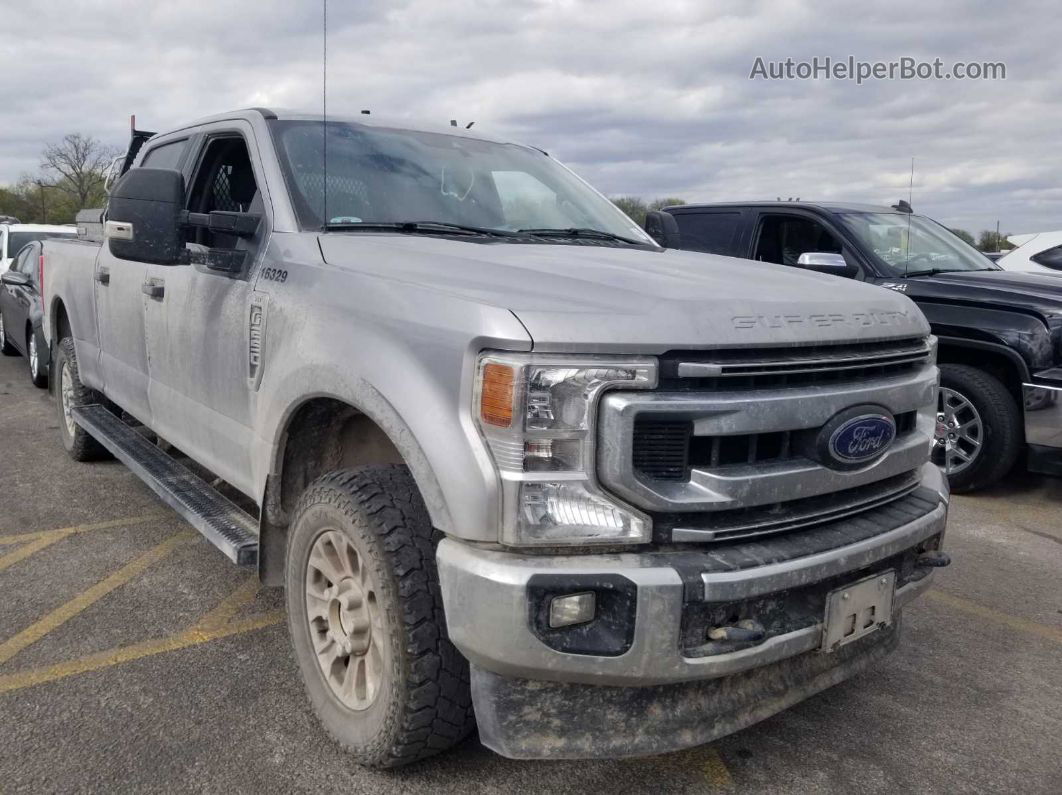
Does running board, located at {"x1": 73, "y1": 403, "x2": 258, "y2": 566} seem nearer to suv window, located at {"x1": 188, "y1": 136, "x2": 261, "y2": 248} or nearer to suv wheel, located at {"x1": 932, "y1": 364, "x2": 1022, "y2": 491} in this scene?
→ suv window, located at {"x1": 188, "y1": 136, "x2": 261, "y2": 248}

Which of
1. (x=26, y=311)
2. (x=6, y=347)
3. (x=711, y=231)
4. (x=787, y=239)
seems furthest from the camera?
(x=6, y=347)

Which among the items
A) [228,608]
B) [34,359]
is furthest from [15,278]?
[228,608]

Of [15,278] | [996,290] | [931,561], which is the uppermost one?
[996,290]

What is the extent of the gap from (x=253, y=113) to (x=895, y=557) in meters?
2.86

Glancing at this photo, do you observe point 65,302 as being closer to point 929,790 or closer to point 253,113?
point 253,113

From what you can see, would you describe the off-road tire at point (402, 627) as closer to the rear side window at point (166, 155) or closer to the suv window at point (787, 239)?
the rear side window at point (166, 155)

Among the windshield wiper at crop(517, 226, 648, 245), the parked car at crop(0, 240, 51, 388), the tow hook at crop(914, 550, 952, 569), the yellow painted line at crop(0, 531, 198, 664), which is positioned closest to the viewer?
the tow hook at crop(914, 550, 952, 569)

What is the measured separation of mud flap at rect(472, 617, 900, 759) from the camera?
2.22 meters

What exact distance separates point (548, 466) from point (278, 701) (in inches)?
58.7

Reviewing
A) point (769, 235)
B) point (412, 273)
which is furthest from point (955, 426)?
point (412, 273)

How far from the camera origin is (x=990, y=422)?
5633mm

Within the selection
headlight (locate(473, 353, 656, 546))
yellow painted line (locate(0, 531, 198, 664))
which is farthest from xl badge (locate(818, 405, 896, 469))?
yellow painted line (locate(0, 531, 198, 664))

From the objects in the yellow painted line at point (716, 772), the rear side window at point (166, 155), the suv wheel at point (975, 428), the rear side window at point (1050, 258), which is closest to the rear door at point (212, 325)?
the rear side window at point (166, 155)

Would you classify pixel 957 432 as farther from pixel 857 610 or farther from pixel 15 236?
pixel 15 236
